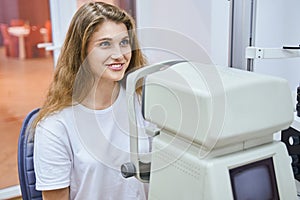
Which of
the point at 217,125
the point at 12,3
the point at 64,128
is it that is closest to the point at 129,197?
the point at 64,128

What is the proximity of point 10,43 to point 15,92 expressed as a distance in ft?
1.24

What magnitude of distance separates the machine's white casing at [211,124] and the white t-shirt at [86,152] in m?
0.38

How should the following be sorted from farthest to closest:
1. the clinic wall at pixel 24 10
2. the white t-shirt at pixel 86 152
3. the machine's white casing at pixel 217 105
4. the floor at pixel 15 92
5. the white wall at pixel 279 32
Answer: the floor at pixel 15 92
the clinic wall at pixel 24 10
the white wall at pixel 279 32
the white t-shirt at pixel 86 152
the machine's white casing at pixel 217 105

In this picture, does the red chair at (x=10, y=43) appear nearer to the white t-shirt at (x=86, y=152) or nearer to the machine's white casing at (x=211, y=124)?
the white t-shirt at (x=86, y=152)

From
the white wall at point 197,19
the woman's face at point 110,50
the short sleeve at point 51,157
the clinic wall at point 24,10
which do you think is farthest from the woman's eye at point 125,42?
the clinic wall at point 24,10

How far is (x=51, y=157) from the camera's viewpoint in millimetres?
1072

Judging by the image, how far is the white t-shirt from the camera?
3.52ft

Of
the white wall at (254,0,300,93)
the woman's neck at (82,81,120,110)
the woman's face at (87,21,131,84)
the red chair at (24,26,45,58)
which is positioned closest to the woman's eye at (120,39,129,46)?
the woman's face at (87,21,131,84)

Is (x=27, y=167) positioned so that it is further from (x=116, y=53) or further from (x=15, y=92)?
(x=15, y=92)

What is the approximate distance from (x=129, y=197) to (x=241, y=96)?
2.19 ft

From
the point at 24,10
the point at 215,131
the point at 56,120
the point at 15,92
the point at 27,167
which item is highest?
the point at 24,10

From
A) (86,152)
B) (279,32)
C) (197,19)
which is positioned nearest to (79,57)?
(86,152)

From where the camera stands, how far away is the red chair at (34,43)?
2502 mm

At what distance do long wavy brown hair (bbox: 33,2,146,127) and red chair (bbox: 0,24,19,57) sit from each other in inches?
58.9
